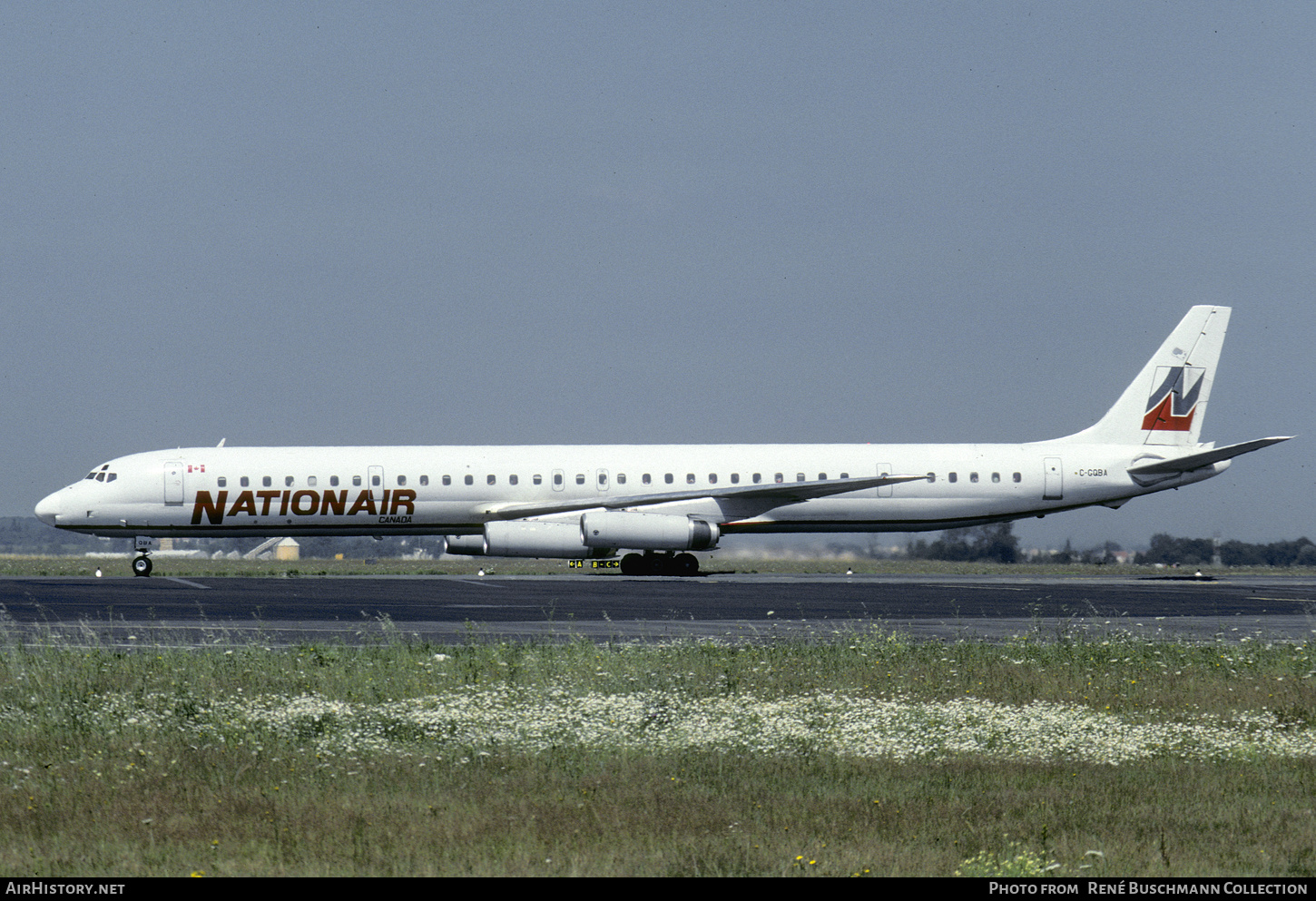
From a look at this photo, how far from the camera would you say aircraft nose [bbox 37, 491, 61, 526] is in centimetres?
3934

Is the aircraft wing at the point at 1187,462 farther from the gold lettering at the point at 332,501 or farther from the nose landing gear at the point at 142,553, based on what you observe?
the nose landing gear at the point at 142,553

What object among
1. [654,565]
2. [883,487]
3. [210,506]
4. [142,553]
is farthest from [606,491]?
[142,553]

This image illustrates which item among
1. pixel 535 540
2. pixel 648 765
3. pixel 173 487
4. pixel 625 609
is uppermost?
pixel 173 487

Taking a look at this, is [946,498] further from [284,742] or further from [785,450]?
[284,742]

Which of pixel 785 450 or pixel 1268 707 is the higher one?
pixel 785 450

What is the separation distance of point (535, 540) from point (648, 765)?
92.3 feet

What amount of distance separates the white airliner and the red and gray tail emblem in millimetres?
902

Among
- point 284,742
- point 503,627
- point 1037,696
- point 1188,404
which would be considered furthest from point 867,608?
point 1188,404

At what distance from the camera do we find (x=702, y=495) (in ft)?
131

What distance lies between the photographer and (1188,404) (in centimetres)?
4391

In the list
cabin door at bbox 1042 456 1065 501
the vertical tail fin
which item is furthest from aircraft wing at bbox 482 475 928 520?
the vertical tail fin

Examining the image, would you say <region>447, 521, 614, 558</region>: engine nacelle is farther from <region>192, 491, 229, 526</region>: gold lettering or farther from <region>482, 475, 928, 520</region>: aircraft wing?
<region>192, 491, 229, 526</region>: gold lettering

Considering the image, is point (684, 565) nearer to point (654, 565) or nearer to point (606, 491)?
point (654, 565)
